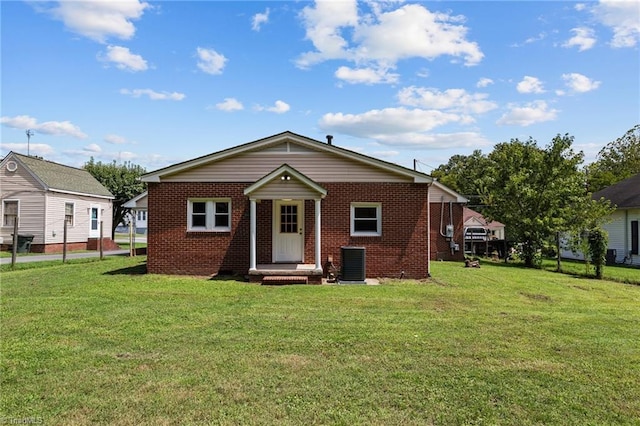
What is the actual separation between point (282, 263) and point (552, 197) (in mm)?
13465

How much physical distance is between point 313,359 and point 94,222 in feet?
84.0

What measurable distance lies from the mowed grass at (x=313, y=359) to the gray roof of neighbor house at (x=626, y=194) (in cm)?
1532

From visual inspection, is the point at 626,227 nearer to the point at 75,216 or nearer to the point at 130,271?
the point at 130,271

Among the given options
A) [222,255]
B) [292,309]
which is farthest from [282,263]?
[292,309]

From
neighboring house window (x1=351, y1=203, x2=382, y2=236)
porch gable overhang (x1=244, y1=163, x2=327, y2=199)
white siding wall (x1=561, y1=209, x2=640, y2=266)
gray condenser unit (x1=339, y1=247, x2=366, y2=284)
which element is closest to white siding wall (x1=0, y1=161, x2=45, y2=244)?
porch gable overhang (x1=244, y1=163, x2=327, y2=199)

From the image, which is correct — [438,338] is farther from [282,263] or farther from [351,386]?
[282,263]

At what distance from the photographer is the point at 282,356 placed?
548 centimetres

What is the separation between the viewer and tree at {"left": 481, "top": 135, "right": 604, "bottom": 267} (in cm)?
1955

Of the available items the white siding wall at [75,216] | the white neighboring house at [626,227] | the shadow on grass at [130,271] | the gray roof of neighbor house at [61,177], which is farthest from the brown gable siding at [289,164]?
the white neighboring house at [626,227]

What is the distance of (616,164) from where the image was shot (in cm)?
4359

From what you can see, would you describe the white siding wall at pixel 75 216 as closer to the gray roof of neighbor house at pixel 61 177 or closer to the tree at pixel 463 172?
the gray roof of neighbor house at pixel 61 177

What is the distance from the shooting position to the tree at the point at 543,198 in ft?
64.1

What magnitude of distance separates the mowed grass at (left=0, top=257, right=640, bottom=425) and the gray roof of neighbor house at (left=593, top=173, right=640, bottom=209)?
15316 mm

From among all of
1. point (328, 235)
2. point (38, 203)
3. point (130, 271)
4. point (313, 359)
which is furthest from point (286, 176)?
point (38, 203)
